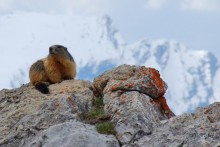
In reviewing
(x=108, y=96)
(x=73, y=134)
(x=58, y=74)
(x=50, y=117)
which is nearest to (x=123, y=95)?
(x=108, y=96)

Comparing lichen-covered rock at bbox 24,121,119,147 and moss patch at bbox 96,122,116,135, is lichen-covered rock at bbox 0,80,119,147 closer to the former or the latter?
lichen-covered rock at bbox 24,121,119,147

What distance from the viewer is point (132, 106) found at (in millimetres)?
14328

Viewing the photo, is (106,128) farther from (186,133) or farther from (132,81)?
(132,81)

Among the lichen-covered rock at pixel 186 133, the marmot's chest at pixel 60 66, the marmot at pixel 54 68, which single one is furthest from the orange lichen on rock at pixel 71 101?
the marmot's chest at pixel 60 66

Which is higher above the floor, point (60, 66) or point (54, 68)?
point (60, 66)

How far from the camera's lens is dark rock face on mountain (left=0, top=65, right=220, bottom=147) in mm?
12594

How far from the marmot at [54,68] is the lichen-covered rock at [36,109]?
231 centimetres

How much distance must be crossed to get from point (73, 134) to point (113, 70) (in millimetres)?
4582

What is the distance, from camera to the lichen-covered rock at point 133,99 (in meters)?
13.6

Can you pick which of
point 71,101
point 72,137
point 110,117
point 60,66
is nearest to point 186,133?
point 72,137

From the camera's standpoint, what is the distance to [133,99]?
48.4 ft

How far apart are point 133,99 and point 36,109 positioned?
7.74ft

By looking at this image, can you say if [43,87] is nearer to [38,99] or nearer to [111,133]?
[38,99]

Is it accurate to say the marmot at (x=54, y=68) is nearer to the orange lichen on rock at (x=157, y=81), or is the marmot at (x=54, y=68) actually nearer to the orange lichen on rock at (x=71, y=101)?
the orange lichen on rock at (x=71, y=101)
